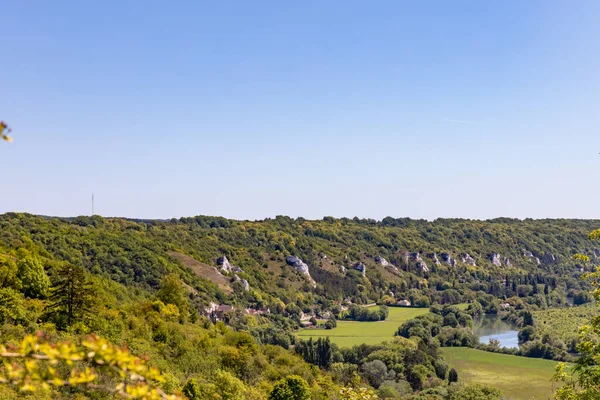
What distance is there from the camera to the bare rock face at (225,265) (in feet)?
545

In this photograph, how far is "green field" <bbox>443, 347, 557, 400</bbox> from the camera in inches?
3626

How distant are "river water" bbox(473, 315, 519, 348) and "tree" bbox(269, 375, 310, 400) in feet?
351

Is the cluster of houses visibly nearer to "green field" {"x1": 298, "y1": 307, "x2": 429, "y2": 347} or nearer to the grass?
"green field" {"x1": 298, "y1": 307, "x2": 429, "y2": 347}

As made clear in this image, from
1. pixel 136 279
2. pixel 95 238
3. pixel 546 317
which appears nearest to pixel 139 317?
pixel 136 279

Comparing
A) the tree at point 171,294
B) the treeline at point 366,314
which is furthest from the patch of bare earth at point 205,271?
the tree at point 171,294

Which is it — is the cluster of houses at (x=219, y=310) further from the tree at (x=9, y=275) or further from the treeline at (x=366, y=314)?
the tree at (x=9, y=275)

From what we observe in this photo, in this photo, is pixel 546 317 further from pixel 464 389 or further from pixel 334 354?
pixel 464 389

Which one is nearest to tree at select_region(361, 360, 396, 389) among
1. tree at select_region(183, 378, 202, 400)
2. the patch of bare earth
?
tree at select_region(183, 378, 202, 400)

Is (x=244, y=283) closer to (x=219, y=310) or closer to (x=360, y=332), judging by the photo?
(x=219, y=310)

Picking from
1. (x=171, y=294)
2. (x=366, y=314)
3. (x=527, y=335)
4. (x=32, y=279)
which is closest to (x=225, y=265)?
(x=366, y=314)

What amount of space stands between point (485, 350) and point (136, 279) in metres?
89.5

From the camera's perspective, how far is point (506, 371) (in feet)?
352

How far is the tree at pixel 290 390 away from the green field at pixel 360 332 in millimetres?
84765

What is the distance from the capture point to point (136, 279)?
12100cm
